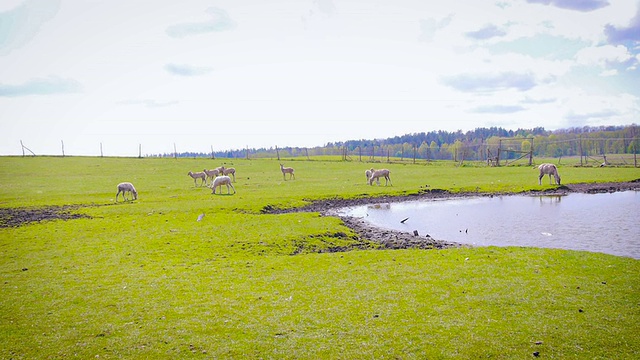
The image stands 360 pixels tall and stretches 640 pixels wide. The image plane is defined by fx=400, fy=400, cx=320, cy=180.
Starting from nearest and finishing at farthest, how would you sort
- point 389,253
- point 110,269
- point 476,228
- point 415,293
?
1. point 415,293
2. point 110,269
3. point 389,253
4. point 476,228

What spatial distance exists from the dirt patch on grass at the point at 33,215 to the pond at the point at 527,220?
72.2ft

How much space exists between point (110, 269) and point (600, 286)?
18.5 m

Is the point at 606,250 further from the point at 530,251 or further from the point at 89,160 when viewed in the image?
the point at 89,160

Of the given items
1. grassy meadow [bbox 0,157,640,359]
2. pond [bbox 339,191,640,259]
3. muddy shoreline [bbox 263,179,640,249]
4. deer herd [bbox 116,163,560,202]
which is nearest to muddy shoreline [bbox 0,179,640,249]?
muddy shoreline [bbox 263,179,640,249]

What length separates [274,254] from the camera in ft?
65.0

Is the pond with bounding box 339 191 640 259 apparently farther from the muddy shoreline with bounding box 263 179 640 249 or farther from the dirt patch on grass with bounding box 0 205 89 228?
the dirt patch on grass with bounding box 0 205 89 228

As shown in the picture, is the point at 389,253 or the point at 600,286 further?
the point at 389,253

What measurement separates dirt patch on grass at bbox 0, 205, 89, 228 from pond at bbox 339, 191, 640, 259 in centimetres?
2202

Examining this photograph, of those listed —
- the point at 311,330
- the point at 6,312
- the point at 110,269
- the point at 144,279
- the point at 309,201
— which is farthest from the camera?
the point at 309,201

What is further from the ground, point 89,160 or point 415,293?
point 89,160

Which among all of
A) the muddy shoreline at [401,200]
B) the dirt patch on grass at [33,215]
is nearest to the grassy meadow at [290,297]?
the muddy shoreline at [401,200]

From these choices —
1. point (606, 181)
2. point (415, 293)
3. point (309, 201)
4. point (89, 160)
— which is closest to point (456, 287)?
point (415, 293)

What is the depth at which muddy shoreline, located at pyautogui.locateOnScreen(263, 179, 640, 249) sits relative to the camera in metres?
22.1

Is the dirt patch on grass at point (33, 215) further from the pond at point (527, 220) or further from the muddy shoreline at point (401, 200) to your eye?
the pond at point (527, 220)
